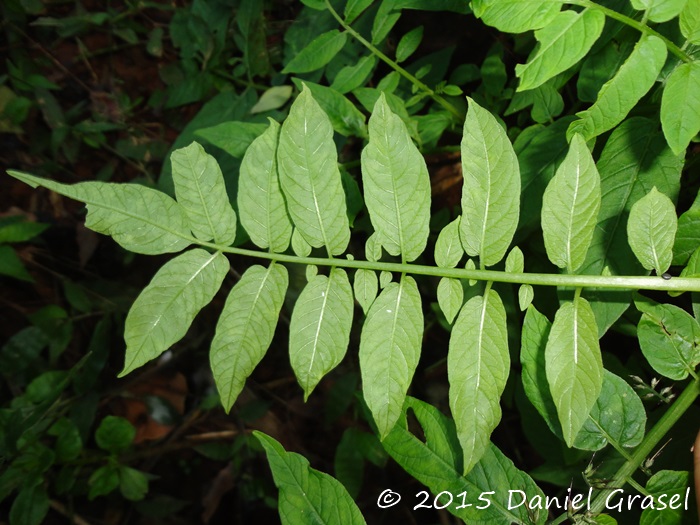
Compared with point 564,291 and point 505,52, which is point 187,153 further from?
point 505,52

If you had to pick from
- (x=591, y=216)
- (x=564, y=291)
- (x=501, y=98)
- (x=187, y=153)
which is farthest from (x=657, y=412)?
(x=187, y=153)

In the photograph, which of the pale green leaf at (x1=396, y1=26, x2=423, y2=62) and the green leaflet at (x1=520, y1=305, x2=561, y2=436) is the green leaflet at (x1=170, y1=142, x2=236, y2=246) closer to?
the green leaflet at (x1=520, y1=305, x2=561, y2=436)

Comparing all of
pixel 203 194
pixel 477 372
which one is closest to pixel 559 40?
pixel 477 372

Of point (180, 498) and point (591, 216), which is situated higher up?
point (591, 216)

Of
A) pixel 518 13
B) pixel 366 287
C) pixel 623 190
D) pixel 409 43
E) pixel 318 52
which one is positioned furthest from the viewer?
pixel 409 43

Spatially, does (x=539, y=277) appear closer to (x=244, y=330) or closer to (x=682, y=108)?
(x=682, y=108)
